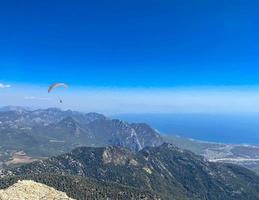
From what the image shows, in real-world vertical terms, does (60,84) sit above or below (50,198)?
above

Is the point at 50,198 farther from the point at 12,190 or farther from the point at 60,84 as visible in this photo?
the point at 60,84

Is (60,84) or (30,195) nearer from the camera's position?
(60,84)

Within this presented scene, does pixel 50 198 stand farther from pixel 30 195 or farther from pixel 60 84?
pixel 60 84

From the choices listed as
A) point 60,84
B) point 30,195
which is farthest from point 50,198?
point 60,84

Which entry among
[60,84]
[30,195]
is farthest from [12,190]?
[60,84]

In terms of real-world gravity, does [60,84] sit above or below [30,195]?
above

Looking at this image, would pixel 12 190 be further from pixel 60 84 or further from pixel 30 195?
pixel 60 84

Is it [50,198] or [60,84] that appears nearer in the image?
[60,84]
